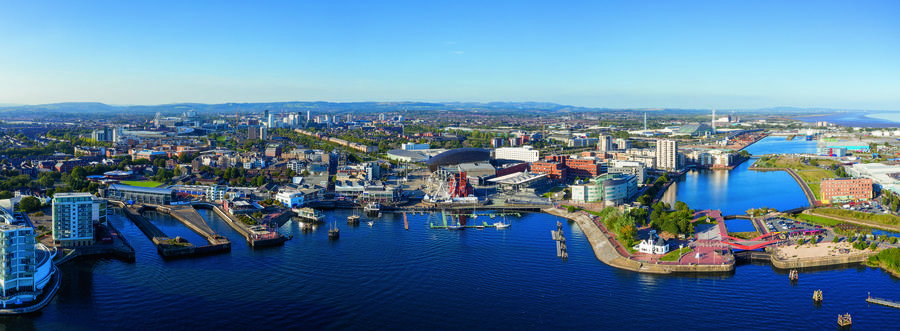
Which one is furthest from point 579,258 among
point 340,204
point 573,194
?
point 340,204

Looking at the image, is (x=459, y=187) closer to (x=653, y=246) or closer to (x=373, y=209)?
(x=373, y=209)

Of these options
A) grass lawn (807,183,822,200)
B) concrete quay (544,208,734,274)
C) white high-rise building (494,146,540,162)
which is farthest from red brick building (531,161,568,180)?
concrete quay (544,208,734,274)

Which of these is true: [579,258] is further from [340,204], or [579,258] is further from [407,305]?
[340,204]

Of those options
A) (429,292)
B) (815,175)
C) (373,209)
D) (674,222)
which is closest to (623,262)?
(674,222)

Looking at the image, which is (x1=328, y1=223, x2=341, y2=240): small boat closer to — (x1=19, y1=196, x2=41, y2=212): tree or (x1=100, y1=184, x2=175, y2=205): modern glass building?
(x1=100, y1=184, x2=175, y2=205): modern glass building

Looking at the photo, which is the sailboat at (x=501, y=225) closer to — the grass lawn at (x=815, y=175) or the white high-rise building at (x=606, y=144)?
the grass lawn at (x=815, y=175)

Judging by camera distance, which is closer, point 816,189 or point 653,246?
point 653,246
